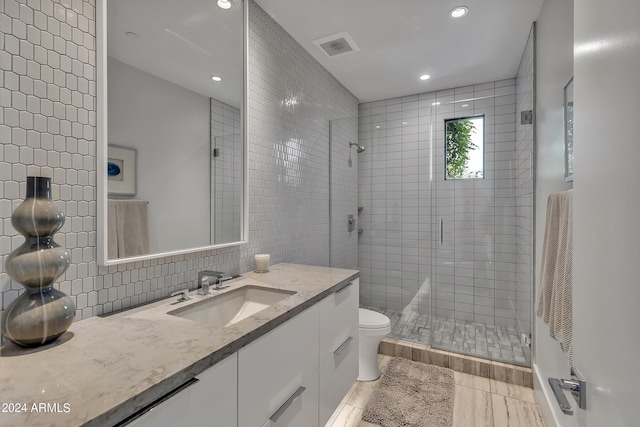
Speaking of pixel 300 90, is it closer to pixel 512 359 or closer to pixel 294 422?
pixel 294 422

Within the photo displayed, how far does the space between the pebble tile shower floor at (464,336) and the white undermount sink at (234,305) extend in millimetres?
1818

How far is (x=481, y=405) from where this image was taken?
77.4 inches

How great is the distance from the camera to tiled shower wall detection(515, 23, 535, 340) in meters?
2.21

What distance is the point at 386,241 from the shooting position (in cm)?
330

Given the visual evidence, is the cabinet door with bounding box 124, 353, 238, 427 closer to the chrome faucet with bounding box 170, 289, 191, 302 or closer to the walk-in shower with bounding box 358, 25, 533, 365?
the chrome faucet with bounding box 170, 289, 191, 302

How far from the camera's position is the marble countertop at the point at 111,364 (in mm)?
529

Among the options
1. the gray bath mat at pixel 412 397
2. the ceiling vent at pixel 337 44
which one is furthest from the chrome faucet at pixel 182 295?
the ceiling vent at pixel 337 44

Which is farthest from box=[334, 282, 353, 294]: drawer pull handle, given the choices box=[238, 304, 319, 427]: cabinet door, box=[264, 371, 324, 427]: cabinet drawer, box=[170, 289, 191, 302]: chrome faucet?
box=[170, 289, 191, 302]: chrome faucet

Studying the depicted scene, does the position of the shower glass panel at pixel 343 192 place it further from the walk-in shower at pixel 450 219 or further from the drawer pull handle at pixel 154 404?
the drawer pull handle at pixel 154 404

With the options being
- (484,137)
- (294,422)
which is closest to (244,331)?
(294,422)

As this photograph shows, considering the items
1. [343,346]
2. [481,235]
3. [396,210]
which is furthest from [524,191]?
[343,346]

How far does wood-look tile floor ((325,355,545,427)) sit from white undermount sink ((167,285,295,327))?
97cm

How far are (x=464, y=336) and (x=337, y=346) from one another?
1812 millimetres

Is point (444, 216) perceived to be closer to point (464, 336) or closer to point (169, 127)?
point (464, 336)
